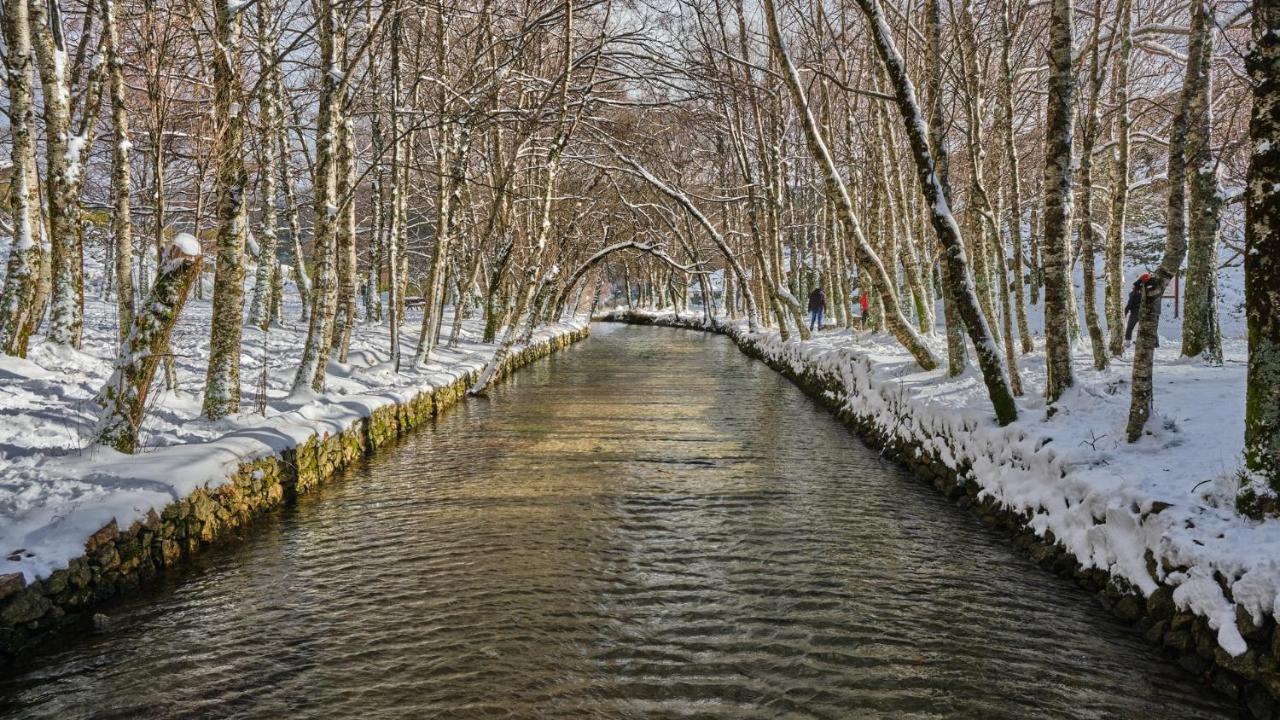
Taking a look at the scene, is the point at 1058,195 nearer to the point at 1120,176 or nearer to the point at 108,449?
the point at 1120,176

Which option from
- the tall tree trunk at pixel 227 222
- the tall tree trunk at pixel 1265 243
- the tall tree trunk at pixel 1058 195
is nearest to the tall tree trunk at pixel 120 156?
the tall tree trunk at pixel 227 222

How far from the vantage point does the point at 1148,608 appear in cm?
495

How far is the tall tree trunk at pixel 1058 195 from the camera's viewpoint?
7340 mm

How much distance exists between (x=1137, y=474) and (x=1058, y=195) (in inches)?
128

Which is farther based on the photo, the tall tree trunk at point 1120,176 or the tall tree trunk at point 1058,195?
the tall tree trunk at point 1120,176

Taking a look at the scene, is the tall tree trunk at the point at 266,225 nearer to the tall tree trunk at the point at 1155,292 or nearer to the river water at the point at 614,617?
the river water at the point at 614,617

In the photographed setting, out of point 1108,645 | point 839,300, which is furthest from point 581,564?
point 839,300

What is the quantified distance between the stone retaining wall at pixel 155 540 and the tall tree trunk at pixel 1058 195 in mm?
7709

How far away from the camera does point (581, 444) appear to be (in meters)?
11.1

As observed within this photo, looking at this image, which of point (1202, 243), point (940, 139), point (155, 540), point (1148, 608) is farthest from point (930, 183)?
point (155, 540)

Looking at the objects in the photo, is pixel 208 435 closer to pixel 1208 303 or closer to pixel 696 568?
pixel 696 568

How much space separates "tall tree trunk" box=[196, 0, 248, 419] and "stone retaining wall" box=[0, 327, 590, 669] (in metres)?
1.23

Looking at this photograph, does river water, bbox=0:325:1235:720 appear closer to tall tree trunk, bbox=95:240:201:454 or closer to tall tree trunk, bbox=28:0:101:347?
tall tree trunk, bbox=95:240:201:454

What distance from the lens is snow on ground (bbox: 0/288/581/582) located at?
5141mm
